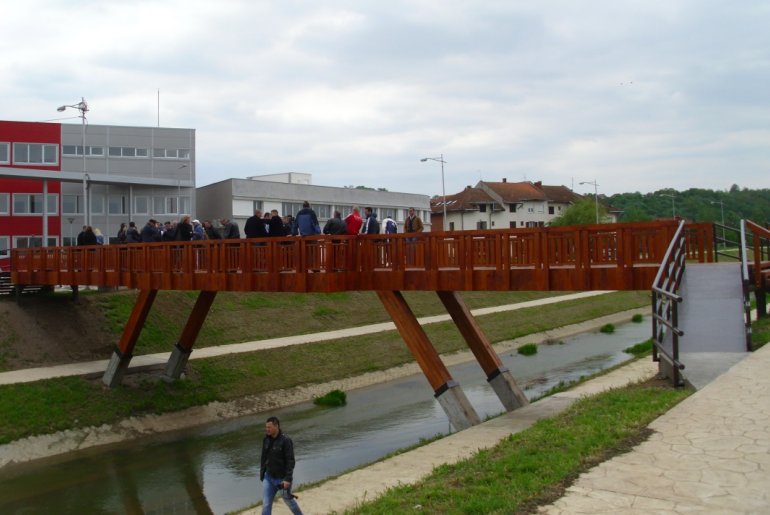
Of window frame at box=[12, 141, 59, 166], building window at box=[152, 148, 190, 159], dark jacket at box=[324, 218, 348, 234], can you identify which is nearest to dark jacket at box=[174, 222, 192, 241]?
dark jacket at box=[324, 218, 348, 234]

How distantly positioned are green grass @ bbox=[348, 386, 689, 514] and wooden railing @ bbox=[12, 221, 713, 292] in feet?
11.6

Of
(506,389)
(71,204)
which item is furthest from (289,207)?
(506,389)

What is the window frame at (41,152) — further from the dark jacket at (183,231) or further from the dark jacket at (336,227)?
the dark jacket at (336,227)

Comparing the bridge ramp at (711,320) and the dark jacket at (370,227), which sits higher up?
the dark jacket at (370,227)

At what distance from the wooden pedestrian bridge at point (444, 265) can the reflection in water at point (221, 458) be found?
11.6 feet

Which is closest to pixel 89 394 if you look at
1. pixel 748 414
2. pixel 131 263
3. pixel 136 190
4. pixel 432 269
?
pixel 131 263

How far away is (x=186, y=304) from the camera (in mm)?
36000

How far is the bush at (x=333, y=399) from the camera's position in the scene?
26.6m

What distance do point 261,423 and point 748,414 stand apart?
1758cm

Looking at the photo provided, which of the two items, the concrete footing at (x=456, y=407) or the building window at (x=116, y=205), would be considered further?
the building window at (x=116, y=205)

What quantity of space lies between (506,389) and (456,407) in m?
2.61

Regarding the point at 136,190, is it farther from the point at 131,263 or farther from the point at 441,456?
the point at 441,456

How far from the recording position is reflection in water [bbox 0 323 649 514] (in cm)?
1698

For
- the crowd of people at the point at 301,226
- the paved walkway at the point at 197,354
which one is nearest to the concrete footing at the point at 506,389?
the crowd of people at the point at 301,226
